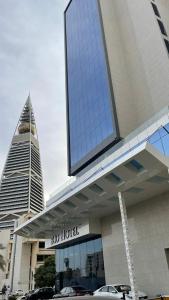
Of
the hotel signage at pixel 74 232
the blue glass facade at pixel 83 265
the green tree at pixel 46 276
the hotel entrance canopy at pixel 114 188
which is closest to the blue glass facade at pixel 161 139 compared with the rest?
the hotel entrance canopy at pixel 114 188

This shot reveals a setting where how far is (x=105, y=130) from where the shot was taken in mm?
39656

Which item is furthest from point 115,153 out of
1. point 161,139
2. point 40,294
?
point 40,294

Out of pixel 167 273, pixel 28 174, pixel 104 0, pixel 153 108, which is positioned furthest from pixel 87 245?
pixel 28 174

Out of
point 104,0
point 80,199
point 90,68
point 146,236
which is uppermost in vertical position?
point 104,0

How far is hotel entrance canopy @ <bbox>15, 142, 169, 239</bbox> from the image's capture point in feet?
66.1

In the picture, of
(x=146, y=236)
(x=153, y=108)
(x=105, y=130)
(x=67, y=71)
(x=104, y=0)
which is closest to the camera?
(x=146, y=236)

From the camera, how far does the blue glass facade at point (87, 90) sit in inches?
1615

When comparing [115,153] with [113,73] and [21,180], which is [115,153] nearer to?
[113,73]

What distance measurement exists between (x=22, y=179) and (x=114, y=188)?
465 ft

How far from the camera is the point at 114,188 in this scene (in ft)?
78.4

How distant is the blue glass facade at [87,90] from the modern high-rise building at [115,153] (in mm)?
196

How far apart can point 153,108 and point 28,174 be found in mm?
132327

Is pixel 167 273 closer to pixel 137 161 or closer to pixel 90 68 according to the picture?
pixel 137 161

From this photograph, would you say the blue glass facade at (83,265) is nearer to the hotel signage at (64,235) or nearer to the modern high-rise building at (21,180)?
the hotel signage at (64,235)
